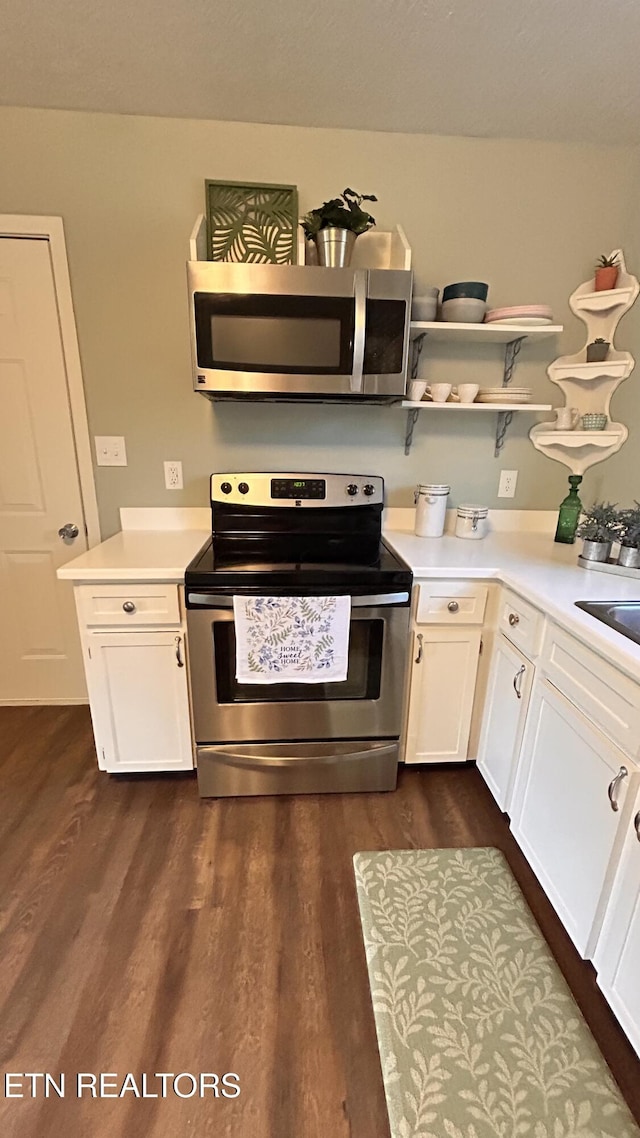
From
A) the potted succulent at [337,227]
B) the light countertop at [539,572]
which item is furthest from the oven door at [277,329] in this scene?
the light countertop at [539,572]

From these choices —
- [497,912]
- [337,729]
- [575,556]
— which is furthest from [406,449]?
[497,912]

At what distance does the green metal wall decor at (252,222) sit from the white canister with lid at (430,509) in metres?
1.05

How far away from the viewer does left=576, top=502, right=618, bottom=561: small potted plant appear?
1.68m

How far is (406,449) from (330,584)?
87 centimetres

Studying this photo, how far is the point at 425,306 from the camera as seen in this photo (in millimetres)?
1882

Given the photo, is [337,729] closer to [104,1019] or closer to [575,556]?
[104,1019]

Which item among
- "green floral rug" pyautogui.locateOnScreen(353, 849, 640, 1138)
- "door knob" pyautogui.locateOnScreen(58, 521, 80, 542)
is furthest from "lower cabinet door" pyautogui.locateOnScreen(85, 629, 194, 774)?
"green floral rug" pyautogui.locateOnScreen(353, 849, 640, 1138)

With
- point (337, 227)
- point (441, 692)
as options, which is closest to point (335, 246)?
point (337, 227)

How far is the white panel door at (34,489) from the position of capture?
1935 millimetres

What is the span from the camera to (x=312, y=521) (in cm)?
196

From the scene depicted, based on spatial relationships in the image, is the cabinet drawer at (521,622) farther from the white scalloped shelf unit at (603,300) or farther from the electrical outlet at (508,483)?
the white scalloped shelf unit at (603,300)

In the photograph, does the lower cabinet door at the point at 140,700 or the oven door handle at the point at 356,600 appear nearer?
the oven door handle at the point at 356,600

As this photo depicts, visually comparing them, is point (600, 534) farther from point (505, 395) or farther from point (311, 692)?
point (311, 692)

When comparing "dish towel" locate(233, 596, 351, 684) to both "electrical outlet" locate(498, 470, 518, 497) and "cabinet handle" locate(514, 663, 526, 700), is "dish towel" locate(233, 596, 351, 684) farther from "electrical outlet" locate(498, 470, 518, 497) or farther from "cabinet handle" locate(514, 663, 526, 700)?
"electrical outlet" locate(498, 470, 518, 497)
